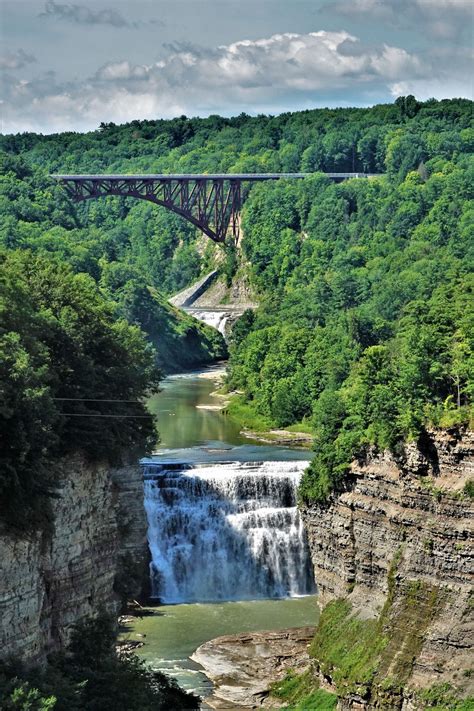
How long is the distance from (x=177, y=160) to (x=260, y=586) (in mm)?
119146

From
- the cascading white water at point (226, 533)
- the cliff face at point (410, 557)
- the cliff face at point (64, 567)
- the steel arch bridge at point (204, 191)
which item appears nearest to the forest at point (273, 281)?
the cliff face at point (410, 557)

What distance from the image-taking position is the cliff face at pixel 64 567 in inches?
1848

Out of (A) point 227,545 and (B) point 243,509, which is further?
(B) point 243,509

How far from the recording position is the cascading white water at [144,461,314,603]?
2667 inches

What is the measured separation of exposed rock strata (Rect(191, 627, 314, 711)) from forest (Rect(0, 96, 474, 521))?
4998 mm

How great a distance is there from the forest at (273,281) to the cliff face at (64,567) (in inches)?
53.6

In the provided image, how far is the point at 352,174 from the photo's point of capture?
495 ft

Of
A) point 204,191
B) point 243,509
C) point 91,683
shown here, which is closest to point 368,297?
point 204,191

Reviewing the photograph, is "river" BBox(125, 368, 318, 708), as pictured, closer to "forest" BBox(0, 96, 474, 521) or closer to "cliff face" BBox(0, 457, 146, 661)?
"forest" BBox(0, 96, 474, 521)

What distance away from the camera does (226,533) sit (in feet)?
229

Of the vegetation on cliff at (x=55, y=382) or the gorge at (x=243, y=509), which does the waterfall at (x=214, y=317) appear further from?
the vegetation on cliff at (x=55, y=382)

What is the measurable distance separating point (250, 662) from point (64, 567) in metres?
8.50

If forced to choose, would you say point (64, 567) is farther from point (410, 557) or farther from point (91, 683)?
point (410, 557)

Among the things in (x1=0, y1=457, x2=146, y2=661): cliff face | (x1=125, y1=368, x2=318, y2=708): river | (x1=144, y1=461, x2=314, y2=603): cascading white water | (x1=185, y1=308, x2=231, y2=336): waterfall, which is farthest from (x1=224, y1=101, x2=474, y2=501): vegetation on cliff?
(x1=0, y1=457, x2=146, y2=661): cliff face
